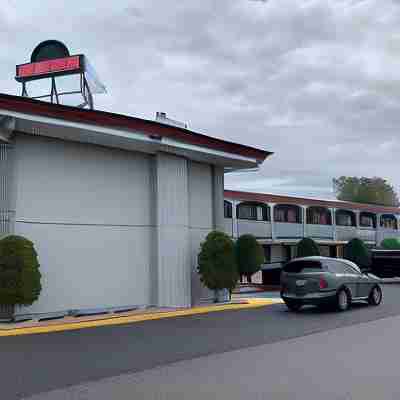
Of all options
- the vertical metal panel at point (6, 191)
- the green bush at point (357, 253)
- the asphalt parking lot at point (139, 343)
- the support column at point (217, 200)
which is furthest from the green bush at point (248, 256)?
the green bush at point (357, 253)

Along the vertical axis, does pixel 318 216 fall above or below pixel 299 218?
above

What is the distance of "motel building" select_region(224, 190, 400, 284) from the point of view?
31953 millimetres

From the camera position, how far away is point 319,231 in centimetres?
3791

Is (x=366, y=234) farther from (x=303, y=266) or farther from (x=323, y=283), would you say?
(x=323, y=283)

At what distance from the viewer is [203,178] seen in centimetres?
1770

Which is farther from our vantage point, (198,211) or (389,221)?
(389,221)

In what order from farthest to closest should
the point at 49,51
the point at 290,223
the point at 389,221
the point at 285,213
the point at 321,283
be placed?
the point at 389,221, the point at 285,213, the point at 290,223, the point at 49,51, the point at 321,283

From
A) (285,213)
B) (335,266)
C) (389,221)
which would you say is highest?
(285,213)

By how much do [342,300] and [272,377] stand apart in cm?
853

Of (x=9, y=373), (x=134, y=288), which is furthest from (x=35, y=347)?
(x=134, y=288)

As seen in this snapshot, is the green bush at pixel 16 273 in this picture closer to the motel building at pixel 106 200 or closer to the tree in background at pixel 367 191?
the motel building at pixel 106 200

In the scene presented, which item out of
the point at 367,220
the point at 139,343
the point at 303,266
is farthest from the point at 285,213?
the point at 139,343

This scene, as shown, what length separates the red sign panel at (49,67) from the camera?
19875 mm

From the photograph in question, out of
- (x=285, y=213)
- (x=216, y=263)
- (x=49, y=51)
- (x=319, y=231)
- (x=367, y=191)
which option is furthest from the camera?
(x=367, y=191)
